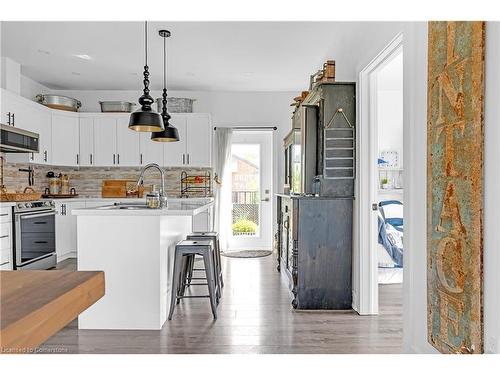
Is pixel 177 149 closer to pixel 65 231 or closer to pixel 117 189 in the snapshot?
pixel 117 189

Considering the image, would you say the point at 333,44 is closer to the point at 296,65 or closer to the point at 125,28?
the point at 296,65

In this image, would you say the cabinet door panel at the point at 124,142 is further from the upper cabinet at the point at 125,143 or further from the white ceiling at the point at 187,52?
the white ceiling at the point at 187,52

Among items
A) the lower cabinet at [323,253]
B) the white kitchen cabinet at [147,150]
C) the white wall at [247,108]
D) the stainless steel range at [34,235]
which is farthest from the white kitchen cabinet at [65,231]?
the lower cabinet at [323,253]

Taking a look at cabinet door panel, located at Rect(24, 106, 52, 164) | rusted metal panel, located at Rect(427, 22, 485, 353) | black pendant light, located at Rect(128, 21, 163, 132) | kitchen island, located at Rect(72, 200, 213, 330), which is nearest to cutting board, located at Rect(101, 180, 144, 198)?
cabinet door panel, located at Rect(24, 106, 52, 164)

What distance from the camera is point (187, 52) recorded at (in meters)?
4.66

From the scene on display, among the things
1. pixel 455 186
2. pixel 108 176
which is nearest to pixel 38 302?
pixel 455 186

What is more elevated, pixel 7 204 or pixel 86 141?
pixel 86 141

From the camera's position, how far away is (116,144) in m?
6.07

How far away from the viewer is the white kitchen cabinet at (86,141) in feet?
19.8

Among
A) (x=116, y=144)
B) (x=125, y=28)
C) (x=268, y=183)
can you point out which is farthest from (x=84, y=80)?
(x=268, y=183)

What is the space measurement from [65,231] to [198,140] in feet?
7.92

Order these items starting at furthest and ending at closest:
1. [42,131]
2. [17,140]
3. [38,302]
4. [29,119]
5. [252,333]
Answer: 1. [42,131]
2. [29,119]
3. [17,140]
4. [252,333]
5. [38,302]

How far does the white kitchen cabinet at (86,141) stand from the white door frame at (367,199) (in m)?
4.45

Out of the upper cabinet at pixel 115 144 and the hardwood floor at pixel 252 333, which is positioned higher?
the upper cabinet at pixel 115 144
